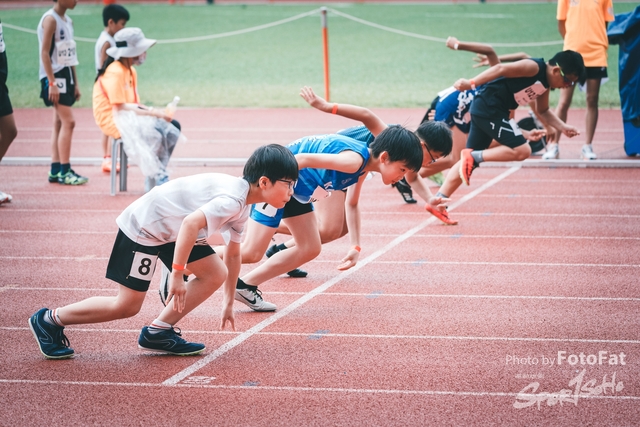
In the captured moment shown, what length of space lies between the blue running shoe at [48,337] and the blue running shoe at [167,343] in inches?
16.2

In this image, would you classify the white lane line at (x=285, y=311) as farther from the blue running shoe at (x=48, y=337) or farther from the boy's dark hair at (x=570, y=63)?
the boy's dark hair at (x=570, y=63)

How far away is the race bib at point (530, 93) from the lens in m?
7.70

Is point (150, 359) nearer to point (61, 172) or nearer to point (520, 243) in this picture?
point (520, 243)

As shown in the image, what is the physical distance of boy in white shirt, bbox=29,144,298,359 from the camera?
385 cm

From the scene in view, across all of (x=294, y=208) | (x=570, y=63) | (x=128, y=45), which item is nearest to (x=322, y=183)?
(x=294, y=208)

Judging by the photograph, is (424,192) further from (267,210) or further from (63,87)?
(63,87)

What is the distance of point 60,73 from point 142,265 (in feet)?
19.6

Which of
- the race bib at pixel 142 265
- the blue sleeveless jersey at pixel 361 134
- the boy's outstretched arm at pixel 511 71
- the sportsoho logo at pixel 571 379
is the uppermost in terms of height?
the boy's outstretched arm at pixel 511 71

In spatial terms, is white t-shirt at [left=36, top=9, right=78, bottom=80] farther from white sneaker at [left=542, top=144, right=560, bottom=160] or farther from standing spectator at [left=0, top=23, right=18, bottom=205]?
white sneaker at [left=542, top=144, right=560, bottom=160]

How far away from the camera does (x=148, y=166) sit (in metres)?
8.54

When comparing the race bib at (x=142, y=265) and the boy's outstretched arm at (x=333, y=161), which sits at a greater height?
the boy's outstretched arm at (x=333, y=161)

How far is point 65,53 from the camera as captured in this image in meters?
9.40

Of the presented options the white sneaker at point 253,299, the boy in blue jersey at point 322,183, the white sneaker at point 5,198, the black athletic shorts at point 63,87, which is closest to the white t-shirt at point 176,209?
the boy in blue jersey at point 322,183

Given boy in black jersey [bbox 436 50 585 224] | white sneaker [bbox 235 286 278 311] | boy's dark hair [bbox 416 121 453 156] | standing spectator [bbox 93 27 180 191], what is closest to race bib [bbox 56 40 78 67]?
standing spectator [bbox 93 27 180 191]
